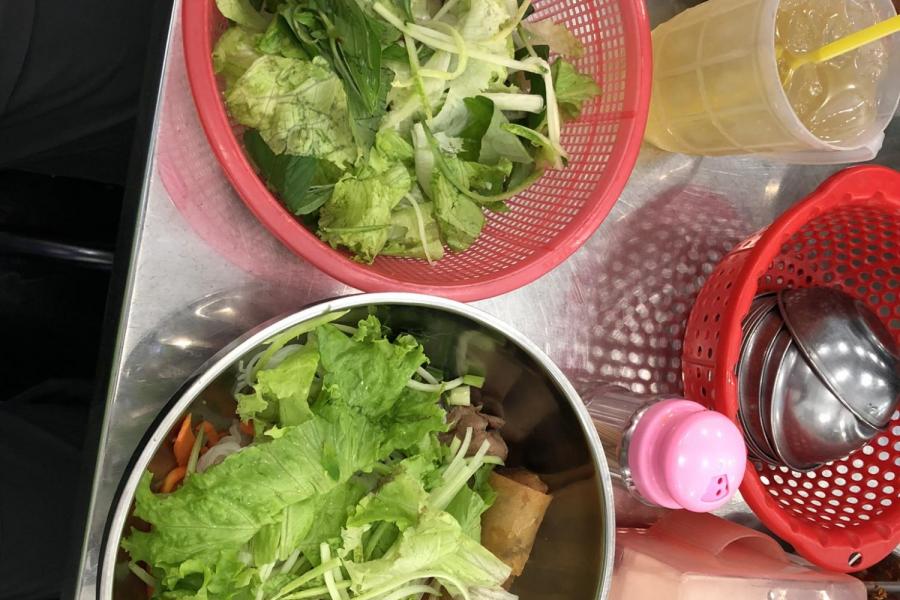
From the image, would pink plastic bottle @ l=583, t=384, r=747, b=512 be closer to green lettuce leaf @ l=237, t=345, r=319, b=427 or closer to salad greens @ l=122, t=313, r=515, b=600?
salad greens @ l=122, t=313, r=515, b=600

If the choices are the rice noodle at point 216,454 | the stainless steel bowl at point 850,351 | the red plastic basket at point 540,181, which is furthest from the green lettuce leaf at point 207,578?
the stainless steel bowl at point 850,351

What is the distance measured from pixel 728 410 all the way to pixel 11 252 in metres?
0.87

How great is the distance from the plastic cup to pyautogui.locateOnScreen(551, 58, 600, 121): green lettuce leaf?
161 millimetres

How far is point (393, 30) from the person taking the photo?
0.88m

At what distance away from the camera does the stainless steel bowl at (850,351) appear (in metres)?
1.04

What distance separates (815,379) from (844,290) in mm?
212

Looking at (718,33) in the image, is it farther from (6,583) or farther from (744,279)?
(6,583)

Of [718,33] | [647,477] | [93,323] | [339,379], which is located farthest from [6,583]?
[718,33]

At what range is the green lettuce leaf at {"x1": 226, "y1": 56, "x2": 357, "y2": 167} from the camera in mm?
837

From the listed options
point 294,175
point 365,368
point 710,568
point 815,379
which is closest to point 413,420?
point 365,368

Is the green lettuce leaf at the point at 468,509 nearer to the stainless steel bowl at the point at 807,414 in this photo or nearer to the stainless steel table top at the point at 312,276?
the stainless steel table top at the point at 312,276

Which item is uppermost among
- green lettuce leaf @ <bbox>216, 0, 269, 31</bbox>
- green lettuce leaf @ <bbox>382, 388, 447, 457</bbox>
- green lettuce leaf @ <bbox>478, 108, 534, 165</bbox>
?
green lettuce leaf @ <bbox>216, 0, 269, 31</bbox>

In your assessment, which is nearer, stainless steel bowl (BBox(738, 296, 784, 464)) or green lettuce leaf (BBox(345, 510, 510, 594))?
green lettuce leaf (BBox(345, 510, 510, 594))

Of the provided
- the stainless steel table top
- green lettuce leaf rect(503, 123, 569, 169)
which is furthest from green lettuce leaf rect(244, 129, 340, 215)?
green lettuce leaf rect(503, 123, 569, 169)
